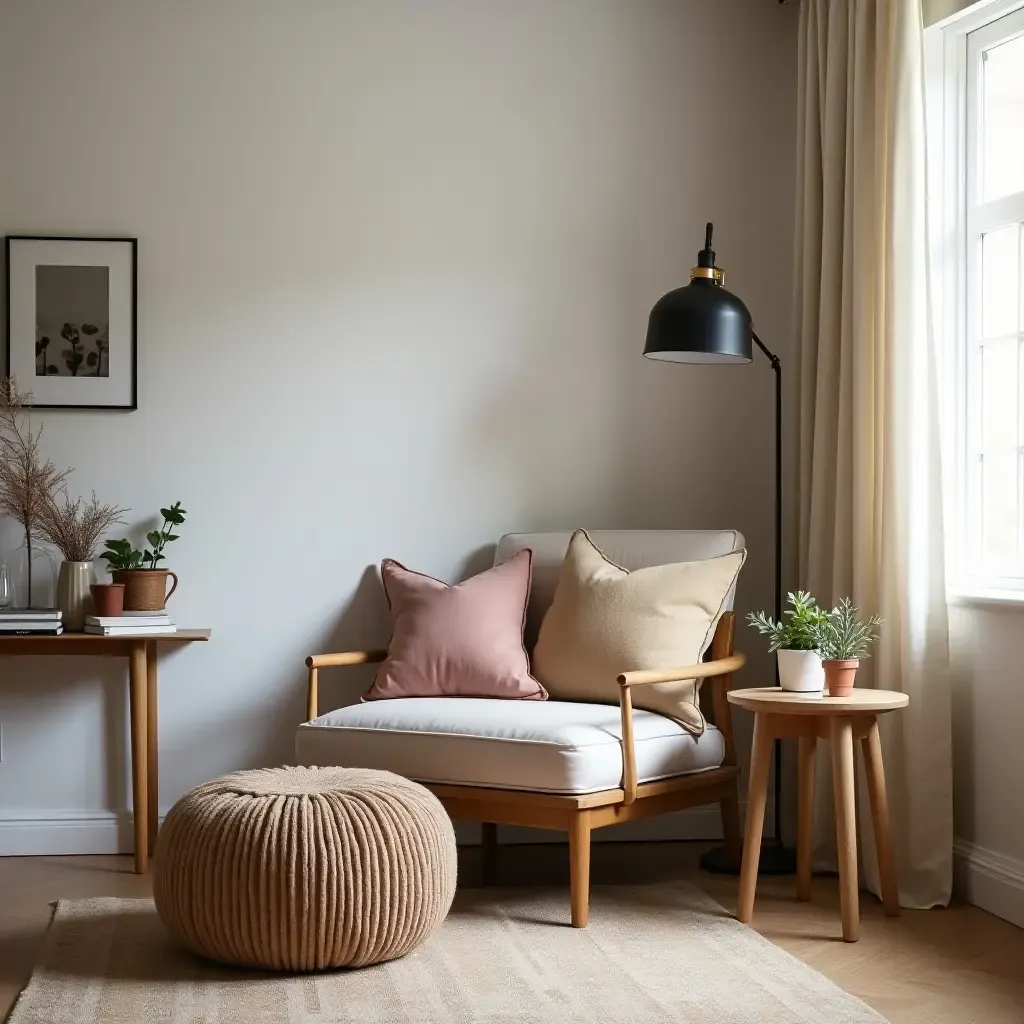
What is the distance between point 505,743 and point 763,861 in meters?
1.01

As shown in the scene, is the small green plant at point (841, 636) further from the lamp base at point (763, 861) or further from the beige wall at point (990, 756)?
the lamp base at point (763, 861)

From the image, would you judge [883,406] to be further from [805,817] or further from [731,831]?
[731,831]

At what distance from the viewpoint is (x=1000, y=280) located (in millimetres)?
3205

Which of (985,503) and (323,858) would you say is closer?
(323,858)

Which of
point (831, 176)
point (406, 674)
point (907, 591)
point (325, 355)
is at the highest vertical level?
point (831, 176)

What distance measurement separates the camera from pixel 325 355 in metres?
3.86

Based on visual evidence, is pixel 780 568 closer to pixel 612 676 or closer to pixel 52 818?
pixel 612 676

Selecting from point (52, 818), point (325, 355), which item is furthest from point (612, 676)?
point (52, 818)

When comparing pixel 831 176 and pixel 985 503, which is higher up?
pixel 831 176

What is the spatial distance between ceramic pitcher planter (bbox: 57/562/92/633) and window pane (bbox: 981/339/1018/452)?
246cm

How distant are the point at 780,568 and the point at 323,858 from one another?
1749 millimetres

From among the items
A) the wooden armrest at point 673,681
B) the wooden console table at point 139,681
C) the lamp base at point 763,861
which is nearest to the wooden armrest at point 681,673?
the wooden armrest at point 673,681

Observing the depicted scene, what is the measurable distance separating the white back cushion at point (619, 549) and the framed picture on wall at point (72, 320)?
4.16 feet

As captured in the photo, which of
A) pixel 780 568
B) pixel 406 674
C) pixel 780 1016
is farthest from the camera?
pixel 780 568
